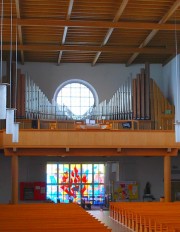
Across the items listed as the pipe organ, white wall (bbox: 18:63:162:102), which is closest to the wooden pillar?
the pipe organ

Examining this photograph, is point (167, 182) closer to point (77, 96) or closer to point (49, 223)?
point (77, 96)

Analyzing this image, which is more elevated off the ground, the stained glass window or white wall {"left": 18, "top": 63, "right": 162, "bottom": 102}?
white wall {"left": 18, "top": 63, "right": 162, "bottom": 102}

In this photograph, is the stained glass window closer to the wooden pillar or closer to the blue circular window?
the blue circular window

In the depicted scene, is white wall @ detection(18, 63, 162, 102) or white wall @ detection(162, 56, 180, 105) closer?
white wall @ detection(162, 56, 180, 105)

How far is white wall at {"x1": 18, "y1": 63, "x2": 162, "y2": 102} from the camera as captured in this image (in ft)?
88.1

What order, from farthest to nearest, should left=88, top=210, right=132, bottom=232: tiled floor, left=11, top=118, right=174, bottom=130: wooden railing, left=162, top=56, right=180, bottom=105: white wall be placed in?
1. left=162, top=56, right=180, bottom=105: white wall
2. left=11, top=118, right=174, bottom=130: wooden railing
3. left=88, top=210, right=132, bottom=232: tiled floor

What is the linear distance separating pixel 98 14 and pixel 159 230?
9.45 metres

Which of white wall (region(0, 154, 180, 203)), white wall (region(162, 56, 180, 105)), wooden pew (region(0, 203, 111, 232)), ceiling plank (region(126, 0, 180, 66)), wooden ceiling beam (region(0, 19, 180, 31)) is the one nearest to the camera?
wooden pew (region(0, 203, 111, 232))

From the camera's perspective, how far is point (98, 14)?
1955cm

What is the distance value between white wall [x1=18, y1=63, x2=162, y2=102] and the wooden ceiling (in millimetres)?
384

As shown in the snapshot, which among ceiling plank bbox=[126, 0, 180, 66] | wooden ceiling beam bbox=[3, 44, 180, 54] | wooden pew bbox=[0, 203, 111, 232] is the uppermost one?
ceiling plank bbox=[126, 0, 180, 66]

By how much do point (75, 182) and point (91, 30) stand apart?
8.64 m

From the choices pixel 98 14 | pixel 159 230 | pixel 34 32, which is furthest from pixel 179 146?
pixel 159 230

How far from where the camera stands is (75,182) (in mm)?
27234
